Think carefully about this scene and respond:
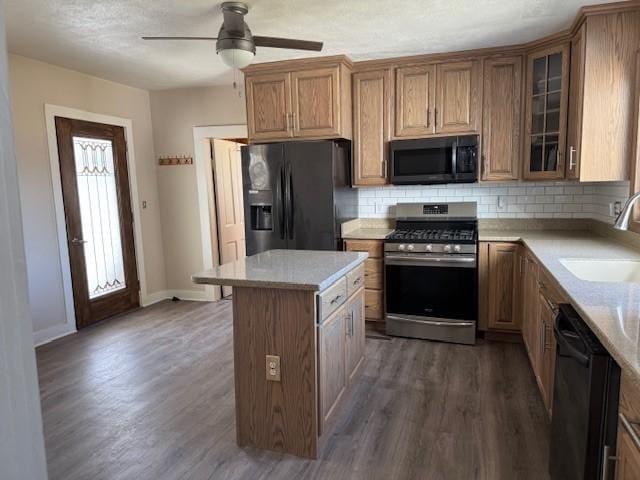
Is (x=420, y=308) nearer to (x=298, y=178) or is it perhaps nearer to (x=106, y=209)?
(x=298, y=178)

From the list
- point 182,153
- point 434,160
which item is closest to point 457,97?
point 434,160

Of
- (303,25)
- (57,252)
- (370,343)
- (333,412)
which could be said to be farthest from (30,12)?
(370,343)

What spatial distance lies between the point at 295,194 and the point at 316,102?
827 mm

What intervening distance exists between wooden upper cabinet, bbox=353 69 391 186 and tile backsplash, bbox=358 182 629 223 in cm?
38

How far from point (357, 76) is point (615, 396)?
3373 millimetres

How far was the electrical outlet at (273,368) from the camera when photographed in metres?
2.15

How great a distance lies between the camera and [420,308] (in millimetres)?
3721

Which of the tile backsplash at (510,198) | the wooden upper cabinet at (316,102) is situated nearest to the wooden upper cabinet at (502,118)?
the tile backsplash at (510,198)

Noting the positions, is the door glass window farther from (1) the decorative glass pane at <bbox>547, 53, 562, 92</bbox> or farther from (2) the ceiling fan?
(2) the ceiling fan

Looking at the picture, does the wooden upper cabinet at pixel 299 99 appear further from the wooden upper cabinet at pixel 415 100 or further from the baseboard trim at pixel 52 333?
the baseboard trim at pixel 52 333

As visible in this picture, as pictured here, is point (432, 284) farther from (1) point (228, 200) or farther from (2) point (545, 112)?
(1) point (228, 200)

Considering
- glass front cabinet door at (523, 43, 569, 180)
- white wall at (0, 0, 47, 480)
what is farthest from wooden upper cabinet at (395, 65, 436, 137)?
white wall at (0, 0, 47, 480)

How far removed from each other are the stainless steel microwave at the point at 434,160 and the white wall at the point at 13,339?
11.9ft

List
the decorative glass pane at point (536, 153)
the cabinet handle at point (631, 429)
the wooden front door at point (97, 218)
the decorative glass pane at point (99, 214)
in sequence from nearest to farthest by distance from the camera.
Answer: the cabinet handle at point (631, 429)
the decorative glass pane at point (536, 153)
the wooden front door at point (97, 218)
the decorative glass pane at point (99, 214)
